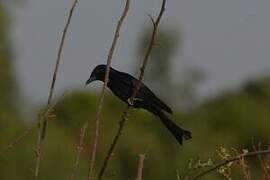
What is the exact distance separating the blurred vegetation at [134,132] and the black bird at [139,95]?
4303mm

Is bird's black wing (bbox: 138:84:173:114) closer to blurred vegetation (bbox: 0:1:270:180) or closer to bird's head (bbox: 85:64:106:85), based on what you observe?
bird's head (bbox: 85:64:106:85)

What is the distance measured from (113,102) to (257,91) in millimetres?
5174

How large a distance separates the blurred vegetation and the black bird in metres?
4.30

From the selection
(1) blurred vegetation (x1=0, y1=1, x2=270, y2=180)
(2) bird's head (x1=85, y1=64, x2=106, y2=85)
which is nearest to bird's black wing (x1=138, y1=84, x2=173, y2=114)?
(2) bird's head (x1=85, y1=64, x2=106, y2=85)

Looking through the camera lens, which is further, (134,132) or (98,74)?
(134,132)

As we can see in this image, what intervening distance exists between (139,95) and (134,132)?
17.5 m

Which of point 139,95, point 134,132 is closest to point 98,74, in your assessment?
point 139,95

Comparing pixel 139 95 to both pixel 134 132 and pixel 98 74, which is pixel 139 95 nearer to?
pixel 98 74

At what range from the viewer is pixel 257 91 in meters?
28.4

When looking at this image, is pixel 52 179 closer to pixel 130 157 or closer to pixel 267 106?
pixel 130 157

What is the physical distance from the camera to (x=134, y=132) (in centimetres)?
2152

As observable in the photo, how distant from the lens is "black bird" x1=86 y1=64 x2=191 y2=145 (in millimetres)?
3637

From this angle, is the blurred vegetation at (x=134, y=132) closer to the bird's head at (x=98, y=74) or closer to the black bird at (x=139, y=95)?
the black bird at (x=139, y=95)

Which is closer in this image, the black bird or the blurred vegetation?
the black bird
